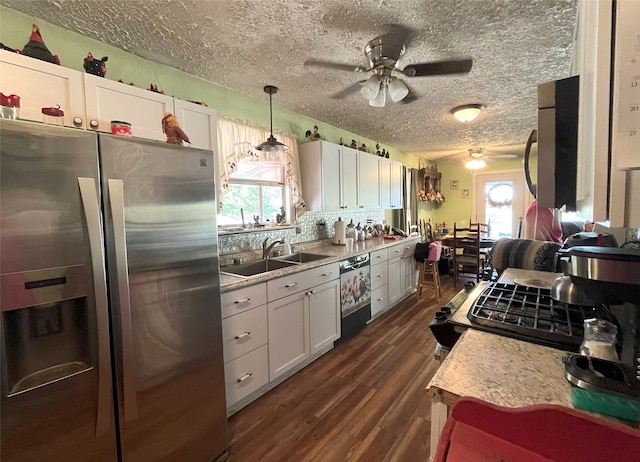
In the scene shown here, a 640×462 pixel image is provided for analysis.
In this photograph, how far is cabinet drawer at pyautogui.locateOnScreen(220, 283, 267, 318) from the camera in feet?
6.09

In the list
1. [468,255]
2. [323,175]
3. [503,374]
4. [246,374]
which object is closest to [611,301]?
[503,374]

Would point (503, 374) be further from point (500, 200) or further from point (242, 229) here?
point (500, 200)

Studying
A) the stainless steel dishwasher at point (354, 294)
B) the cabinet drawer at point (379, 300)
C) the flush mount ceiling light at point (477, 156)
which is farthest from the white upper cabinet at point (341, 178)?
the flush mount ceiling light at point (477, 156)

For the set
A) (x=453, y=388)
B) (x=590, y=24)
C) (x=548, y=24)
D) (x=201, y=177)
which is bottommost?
(x=453, y=388)

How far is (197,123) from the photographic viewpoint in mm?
2004

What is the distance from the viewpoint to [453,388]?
29.9 inches

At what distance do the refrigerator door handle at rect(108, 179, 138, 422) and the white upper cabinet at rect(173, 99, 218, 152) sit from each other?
87 cm

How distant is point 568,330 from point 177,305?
62.6 inches

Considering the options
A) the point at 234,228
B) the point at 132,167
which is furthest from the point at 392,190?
the point at 132,167

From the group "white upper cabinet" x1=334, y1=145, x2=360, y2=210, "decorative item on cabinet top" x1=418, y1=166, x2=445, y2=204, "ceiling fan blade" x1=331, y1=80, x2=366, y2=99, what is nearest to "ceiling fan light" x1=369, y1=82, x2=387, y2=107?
"ceiling fan blade" x1=331, y1=80, x2=366, y2=99

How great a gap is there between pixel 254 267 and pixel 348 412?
137 centimetres

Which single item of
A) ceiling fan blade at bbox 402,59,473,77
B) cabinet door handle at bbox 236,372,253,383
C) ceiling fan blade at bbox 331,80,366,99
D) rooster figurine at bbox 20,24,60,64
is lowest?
cabinet door handle at bbox 236,372,253,383

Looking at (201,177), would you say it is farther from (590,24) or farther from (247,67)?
(590,24)

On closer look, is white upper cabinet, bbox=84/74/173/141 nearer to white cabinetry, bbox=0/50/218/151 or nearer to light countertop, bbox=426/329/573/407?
white cabinetry, bbox=0/50/218/151
